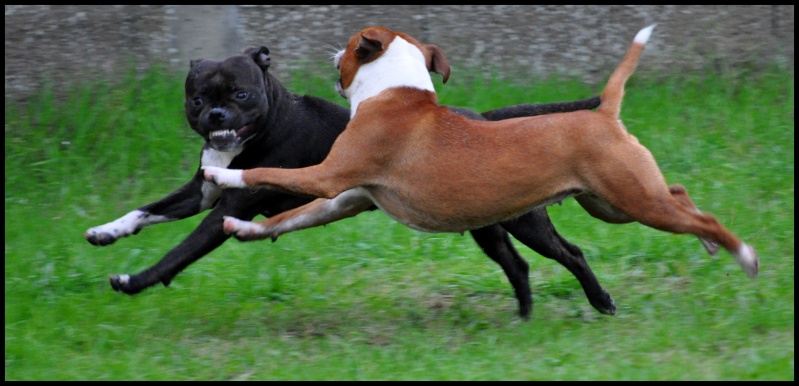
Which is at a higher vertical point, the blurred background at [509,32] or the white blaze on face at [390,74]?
the white blaze on face at [390,74]

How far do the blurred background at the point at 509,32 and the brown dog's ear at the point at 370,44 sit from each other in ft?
14.2

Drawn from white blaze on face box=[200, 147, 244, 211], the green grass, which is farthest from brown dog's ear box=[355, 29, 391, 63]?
the green grass

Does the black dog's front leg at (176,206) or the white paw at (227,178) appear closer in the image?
the white paw at (227,178)

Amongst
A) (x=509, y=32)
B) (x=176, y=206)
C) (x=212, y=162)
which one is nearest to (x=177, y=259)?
(x=176, y=206)

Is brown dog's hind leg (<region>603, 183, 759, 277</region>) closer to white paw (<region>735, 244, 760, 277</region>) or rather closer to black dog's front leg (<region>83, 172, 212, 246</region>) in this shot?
white paw (<region>735, 244, 760, 277</region>)

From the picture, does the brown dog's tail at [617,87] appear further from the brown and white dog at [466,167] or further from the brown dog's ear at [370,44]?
the brown dog's ear at [370,44]

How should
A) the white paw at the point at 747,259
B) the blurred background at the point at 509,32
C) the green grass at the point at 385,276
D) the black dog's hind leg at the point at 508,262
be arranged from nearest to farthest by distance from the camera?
the white paw at the point at 747,259 → the green grass at the point at 385,276 → the black dog's hind leg at the point at 508,262 → the blurred background at the point at 509,32

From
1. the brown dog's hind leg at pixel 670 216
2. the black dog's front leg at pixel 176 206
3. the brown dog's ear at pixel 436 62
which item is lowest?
the black dog's front leg at pixel 176 206

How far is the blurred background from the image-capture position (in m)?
9.65

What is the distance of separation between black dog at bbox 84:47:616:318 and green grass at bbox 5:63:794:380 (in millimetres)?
367

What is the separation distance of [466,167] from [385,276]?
6.93 ft

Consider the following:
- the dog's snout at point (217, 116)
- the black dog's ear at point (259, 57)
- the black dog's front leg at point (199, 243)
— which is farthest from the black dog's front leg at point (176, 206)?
the black dog's ear at point (259, 57)

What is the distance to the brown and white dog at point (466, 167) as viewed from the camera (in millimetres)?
5133

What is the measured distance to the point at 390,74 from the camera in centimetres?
547
